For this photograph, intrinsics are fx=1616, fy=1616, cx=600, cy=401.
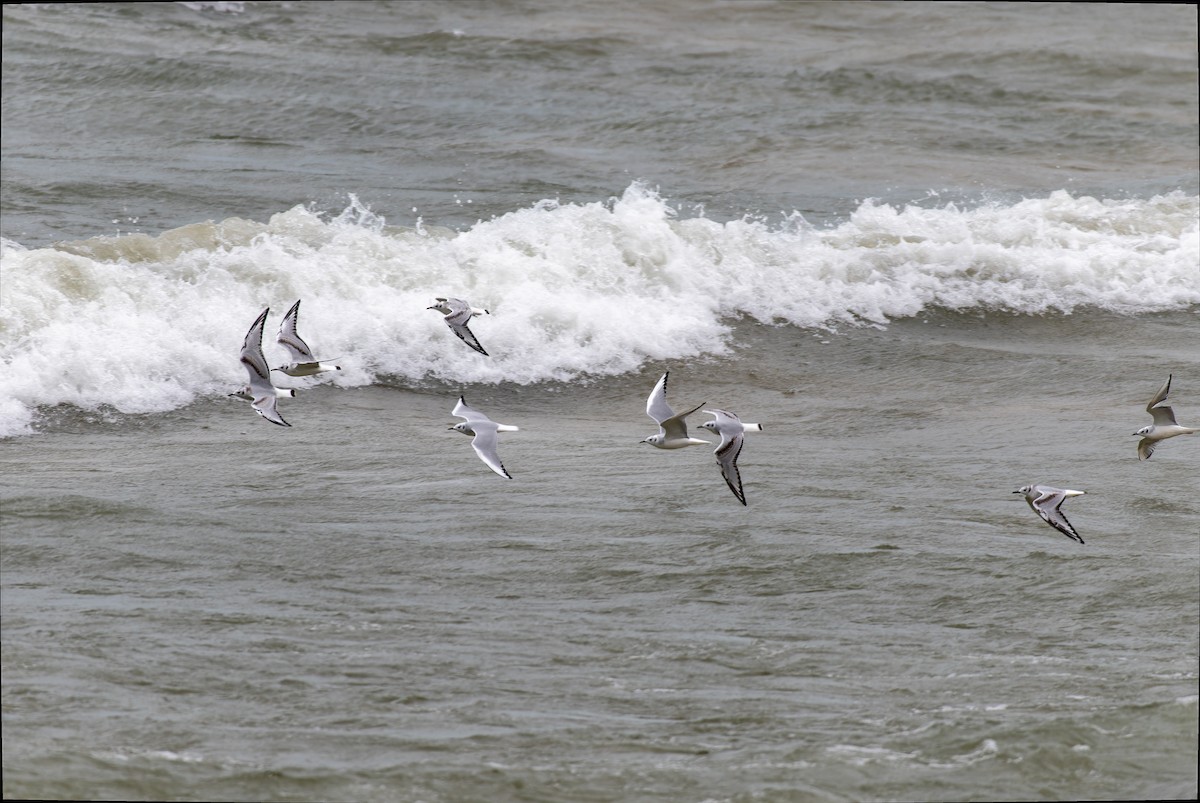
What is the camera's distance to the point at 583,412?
388 inches

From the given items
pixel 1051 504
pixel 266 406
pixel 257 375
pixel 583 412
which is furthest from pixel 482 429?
pixel 1051 504

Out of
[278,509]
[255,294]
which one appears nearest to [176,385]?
[255,294]

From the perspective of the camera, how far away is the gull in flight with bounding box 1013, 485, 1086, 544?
23.5 feet

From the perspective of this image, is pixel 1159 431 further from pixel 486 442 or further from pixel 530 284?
pixel 530 284

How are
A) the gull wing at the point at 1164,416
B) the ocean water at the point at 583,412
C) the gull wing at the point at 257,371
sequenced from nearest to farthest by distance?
the ocean water at the point at 583,412, the gull wing at the point at 257,371, the gull wing at the point at 1164,416

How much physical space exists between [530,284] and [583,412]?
1.81m

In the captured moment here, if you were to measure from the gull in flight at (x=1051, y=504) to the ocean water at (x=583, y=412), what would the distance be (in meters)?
0.15

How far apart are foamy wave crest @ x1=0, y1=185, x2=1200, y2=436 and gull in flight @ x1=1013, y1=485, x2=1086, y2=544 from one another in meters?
3.75

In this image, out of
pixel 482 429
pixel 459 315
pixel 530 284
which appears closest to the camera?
pixel 482 429

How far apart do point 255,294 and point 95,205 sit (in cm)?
262

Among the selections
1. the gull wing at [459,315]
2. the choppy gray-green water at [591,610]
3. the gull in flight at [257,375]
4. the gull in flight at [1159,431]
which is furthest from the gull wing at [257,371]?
the gull in flight at [1159,431]

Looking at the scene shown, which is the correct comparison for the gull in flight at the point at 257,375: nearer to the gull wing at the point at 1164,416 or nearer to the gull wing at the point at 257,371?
the gull wing at the point at 257,371

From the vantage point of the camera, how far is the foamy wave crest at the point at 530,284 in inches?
387

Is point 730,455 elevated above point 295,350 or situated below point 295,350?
below
